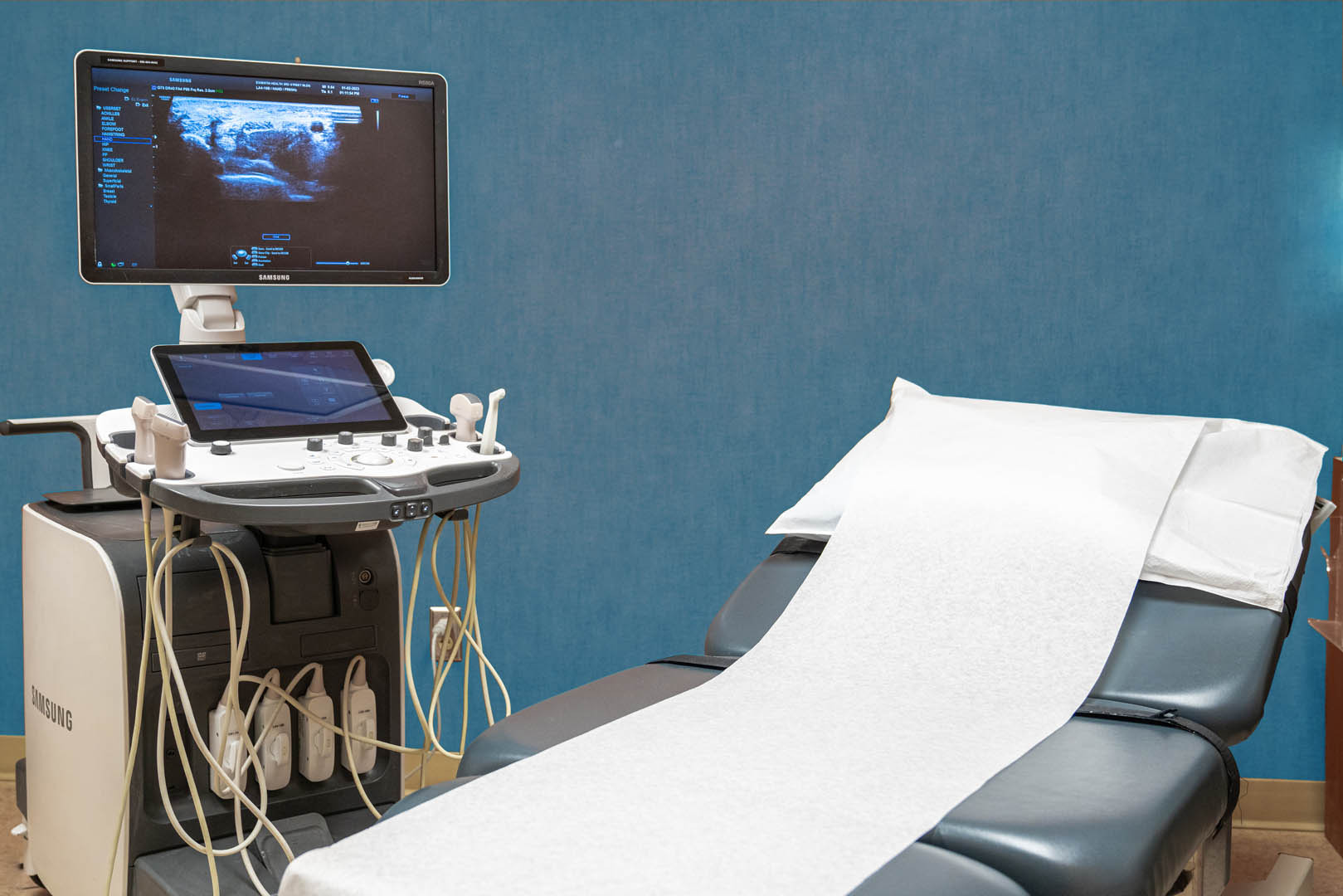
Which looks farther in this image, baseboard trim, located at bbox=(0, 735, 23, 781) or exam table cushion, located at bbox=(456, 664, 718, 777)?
baseboard trim, located at bbox=(0, 735, 23, 781)

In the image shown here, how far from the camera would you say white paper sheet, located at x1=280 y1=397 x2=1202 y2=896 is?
115 cm

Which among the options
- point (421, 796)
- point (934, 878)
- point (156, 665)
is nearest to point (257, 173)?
point (156, 665)

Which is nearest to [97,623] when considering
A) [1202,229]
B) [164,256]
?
[164,256]

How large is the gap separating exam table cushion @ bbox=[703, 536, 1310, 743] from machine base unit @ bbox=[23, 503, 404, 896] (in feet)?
3.61

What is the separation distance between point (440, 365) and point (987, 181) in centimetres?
117

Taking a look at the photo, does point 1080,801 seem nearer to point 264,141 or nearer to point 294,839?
point 294,839

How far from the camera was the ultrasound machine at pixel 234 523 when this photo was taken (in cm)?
167

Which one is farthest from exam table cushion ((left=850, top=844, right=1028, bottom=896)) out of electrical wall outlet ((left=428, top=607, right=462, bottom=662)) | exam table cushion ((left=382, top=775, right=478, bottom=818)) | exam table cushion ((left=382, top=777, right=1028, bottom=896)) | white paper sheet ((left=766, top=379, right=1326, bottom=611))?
electrical wall outlet ((left=428, top=607, right=462, bottom=662))

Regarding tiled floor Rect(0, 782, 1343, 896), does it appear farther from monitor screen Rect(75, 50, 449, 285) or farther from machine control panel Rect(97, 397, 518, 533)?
monitor screen Rect(75, 50, 449, 285)

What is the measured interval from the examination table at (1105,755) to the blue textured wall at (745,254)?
2.12ft

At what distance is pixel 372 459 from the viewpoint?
1.63 m

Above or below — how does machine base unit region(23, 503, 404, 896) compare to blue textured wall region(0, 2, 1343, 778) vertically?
below

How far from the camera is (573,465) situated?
2.54m

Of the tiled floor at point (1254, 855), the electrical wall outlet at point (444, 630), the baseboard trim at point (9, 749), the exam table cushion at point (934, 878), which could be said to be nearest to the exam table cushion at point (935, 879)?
the exam table cushion at point (934, 878)
